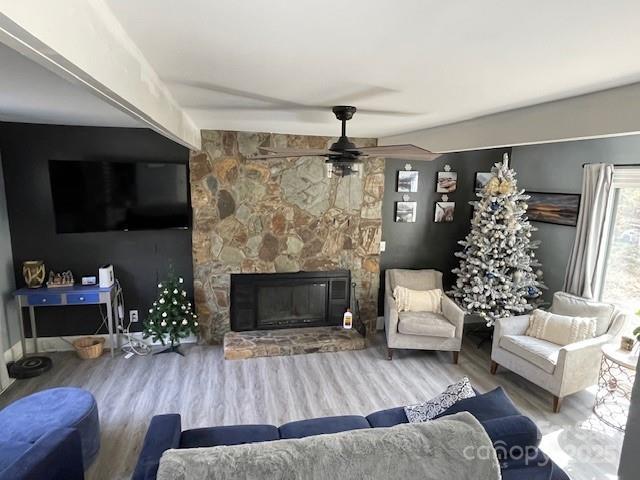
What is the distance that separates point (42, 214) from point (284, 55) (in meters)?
3.68

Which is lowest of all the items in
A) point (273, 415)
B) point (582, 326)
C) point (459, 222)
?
point (273, 415)

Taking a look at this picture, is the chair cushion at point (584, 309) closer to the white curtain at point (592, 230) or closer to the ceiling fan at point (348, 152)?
the white curtain at point (592, 230)

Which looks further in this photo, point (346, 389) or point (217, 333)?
point (217, 333)

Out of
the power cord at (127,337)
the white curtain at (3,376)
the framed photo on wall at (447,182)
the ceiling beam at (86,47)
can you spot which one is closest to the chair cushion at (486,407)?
the ceiling beam at (86,47)

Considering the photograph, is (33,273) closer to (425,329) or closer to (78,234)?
(78,234)

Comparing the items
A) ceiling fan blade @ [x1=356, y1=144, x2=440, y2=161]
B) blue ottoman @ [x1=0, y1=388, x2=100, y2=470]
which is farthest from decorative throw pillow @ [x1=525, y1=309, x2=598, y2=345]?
blue ottoman @ [x1=0, y1=388, x2=100, y2=470]

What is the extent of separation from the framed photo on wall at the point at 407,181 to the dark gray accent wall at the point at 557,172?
143 centimetres

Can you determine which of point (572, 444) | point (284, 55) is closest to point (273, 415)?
point (572, 444)

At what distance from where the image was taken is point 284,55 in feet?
5.03

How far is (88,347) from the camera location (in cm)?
388

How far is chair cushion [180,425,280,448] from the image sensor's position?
2.09m

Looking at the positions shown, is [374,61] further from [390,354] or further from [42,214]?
[42,214]

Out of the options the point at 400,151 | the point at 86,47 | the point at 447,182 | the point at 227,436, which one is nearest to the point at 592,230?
the point at 447,182

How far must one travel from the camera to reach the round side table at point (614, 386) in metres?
3.02
